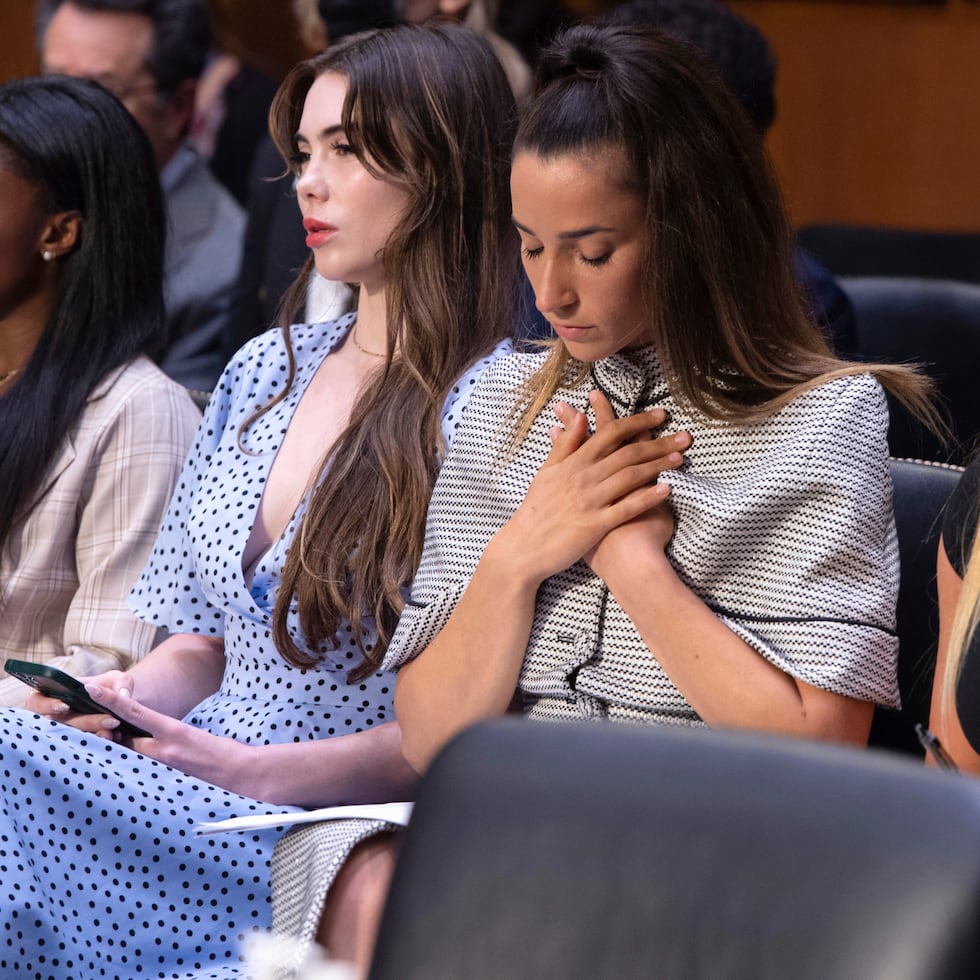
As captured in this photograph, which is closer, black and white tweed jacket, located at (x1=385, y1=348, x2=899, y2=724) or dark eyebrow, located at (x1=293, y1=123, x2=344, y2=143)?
black and white tweed jacket, located at (x1=385, y1=348, x2=899, y2=724)

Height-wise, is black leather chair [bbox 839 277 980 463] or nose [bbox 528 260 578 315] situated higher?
nose [bbox 528 260 578 315]

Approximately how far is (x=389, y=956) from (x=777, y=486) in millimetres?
699

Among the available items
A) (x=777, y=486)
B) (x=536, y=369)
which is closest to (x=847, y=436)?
(x=777, y=486)

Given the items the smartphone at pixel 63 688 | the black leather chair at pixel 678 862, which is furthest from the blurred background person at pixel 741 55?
the black leather chair at pixel 678 862

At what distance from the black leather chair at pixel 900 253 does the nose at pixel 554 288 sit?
6.35 ft

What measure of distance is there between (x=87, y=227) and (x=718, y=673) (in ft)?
4.13

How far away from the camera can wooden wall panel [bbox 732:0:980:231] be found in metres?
4.54

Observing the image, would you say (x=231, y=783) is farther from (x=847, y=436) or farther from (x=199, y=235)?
(x=199, y=235)

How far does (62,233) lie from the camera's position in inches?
89.1

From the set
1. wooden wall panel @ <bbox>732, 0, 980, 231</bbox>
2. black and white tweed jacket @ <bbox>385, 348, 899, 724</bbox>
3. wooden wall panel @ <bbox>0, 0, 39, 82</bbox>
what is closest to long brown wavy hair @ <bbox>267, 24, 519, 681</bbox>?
black and white tweed jacket @ <bbox>385, 348, 899, 724</bbox>

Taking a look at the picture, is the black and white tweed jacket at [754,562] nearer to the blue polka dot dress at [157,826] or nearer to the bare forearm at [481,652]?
the bare forearm at [481,652]

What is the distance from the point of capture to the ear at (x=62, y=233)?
7.39 feet

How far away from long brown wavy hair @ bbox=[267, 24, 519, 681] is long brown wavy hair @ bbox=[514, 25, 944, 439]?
1.11 feet

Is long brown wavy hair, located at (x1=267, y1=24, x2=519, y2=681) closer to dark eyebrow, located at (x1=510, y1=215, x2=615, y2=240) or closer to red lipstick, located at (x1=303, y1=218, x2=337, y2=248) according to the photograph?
red lipstick, located at (x1=303, y1=218, x2=337, y2=248)
